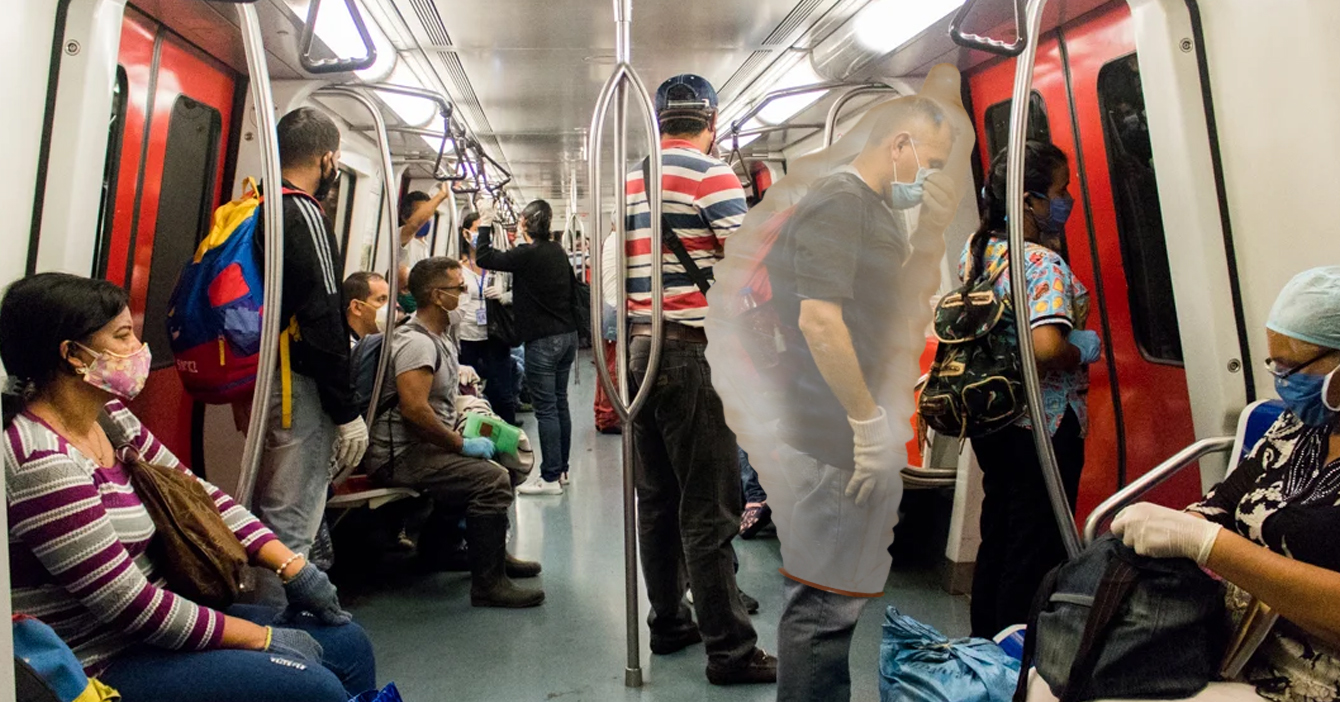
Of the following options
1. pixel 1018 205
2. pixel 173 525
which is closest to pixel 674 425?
pixel 1018 205

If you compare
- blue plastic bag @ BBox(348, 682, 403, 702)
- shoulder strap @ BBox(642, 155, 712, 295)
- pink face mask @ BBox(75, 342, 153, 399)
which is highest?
shoulder strap @ BBox(642, 155, 712, 295)

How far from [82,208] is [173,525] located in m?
0.77

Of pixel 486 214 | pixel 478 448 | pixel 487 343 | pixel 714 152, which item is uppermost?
pixel 486 214

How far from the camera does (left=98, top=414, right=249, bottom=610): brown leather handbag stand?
6.36ft

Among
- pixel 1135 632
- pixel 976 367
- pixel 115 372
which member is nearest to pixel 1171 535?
pixel 1135 632

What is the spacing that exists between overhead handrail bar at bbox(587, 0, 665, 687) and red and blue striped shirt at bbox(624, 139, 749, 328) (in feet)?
0.19

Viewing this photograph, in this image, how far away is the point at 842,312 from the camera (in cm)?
121

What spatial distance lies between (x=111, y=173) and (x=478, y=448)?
1.73 metres

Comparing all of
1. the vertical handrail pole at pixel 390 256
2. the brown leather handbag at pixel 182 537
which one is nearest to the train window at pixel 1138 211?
the vertical handrail pole at pixel 390 256

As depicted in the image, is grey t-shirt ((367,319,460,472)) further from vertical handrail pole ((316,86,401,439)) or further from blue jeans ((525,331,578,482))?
blue jeans ((525,331,578,482))

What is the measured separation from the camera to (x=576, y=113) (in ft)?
24.1

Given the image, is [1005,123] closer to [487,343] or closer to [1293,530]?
[1293,530]

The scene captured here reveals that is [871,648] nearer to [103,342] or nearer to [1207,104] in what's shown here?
[1207,104]

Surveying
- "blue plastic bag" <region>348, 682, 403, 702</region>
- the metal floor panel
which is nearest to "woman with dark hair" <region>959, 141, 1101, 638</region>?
the metal floor panel
